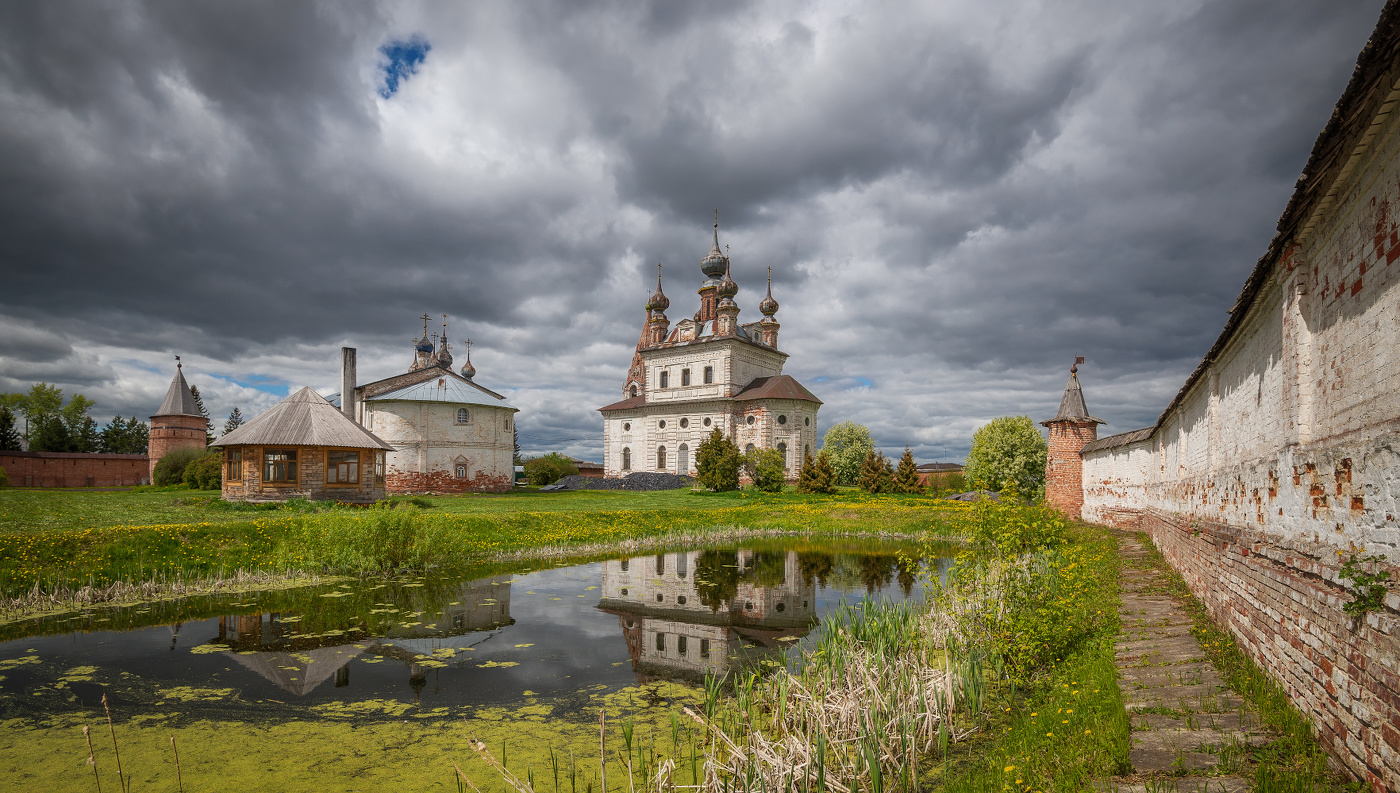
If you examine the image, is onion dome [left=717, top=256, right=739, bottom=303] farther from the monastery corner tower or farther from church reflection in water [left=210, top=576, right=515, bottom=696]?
church reflection in water [left=210, top=576, right=515, bottom=696]

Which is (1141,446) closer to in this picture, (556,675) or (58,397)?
(556,675)

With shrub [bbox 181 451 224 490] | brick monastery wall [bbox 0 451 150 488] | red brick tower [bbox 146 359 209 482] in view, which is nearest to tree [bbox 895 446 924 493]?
shrub [bbox 181 451 224 490]

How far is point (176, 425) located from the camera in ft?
131

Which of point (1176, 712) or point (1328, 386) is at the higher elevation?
point (1328, 386)

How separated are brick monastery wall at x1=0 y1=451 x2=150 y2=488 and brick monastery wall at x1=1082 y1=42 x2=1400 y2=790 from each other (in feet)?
167

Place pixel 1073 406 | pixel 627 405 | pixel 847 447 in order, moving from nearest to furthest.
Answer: pixel 1073 406, pixel 627 405, pixel 847 447

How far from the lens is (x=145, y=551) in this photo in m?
11.7

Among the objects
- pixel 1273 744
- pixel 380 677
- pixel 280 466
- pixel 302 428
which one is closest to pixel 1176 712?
pixel 1273 744

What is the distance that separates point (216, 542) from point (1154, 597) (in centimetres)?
1565

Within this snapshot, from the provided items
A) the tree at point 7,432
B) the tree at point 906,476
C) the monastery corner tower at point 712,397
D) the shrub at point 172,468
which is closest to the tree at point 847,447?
A: the monastery corner tower at point 712,397

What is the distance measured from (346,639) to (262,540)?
6.38 metres

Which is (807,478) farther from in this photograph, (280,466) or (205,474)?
(205,474)

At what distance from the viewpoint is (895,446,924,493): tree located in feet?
106

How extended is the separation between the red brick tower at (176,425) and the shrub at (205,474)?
9.54 m
